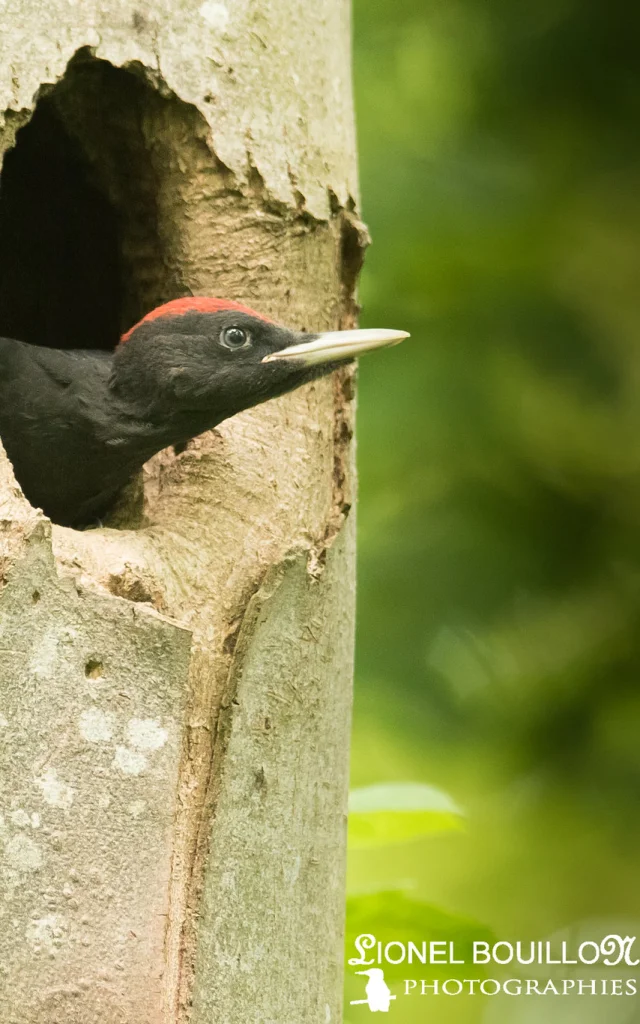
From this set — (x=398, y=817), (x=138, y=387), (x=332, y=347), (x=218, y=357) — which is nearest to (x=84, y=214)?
(x=138, y=387)

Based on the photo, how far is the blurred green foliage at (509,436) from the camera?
3.77 m

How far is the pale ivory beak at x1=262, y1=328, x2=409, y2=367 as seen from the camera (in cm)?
257

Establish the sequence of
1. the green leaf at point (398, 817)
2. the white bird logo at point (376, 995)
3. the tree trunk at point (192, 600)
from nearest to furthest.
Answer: the tree trunk at point (192, 600) → the green leaf at point (398, 817) → the white bird logo at point (376, 995)

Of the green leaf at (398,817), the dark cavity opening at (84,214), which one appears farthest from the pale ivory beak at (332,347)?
the green leaf at (398,817)

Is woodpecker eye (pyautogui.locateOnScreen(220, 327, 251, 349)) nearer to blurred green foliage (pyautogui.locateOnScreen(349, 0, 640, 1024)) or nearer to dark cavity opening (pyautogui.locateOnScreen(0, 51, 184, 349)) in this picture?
dark cavity opening (pyautogui.locateOnScreen(0, 51, 184, 349))

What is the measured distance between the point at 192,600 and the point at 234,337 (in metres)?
0.62

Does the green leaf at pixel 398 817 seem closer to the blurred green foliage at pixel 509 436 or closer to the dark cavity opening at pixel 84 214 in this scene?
the blurred green foliage at pixel 509 436

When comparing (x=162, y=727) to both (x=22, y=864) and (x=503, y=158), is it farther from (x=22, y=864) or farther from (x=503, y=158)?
(x=503, y=158)

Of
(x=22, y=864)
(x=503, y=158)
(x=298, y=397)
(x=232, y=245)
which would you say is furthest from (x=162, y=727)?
(x=503, y=158)

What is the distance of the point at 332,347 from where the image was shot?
103 inches

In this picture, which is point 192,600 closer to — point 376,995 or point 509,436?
point 376,995

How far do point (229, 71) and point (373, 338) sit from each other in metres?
0.59

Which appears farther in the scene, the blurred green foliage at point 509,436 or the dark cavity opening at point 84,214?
the blurred green foliage at point 509,436

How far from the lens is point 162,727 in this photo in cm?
209
